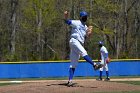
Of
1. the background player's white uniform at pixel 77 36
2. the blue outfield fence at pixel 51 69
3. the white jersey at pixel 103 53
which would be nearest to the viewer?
the background player's white uniform at pixel 77 36

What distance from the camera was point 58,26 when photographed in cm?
5356

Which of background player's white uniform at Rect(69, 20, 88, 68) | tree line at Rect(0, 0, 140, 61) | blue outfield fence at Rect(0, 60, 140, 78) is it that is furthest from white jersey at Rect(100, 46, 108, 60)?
tree line at Rect(0, 0, 140, 61)

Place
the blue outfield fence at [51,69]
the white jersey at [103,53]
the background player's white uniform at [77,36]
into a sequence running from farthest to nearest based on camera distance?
the blue outfield fence at [51,69] < the white jersey at [103,53] < the background player's white uniform at [77,36]

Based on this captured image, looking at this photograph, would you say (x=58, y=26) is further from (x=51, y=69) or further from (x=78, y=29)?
(x=78, y=29)

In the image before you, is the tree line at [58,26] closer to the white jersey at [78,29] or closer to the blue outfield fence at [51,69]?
the blue outfield fence at [51,69]

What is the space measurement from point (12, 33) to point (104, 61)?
103 feet

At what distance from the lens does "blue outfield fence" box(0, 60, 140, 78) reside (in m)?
25.0

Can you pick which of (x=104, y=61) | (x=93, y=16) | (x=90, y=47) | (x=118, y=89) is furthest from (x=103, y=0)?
(x=118, y=89)

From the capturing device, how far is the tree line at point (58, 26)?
4597 cm

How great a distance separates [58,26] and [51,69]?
28.5 metres

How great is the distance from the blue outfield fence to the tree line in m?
18.0

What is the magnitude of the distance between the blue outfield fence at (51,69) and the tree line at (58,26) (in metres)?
18.0

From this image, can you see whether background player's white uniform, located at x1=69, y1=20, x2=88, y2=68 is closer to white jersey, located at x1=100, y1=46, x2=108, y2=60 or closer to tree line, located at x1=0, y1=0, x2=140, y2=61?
white jersey, located at x1=100, y1=46, x2=108, y2=60

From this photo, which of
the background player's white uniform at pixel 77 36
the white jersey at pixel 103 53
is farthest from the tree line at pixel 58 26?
the background player's white uniform at pixel 77 36
